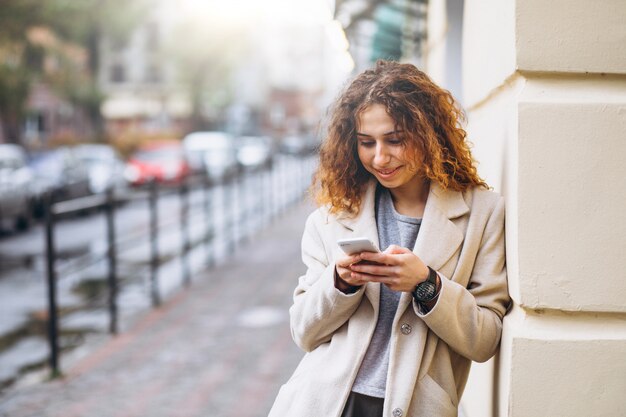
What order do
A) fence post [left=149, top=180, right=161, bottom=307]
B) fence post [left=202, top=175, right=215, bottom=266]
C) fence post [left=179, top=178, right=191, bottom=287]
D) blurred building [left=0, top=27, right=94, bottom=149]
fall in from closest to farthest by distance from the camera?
fence post [left=149, top=180, right=161, bottom=307]
fence post [left=179, top=178, right=191, bottom=287]
fence post [left=202, top=175, right=215, bottom=266]
blurred building [left=0, top=27, right=94, bottom=149]

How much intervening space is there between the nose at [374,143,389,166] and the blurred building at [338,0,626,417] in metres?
0.34

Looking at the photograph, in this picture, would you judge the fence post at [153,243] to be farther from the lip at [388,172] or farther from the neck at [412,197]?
the lip at [388,172]

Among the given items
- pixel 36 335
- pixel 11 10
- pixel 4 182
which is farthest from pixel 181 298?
pixel 11 10

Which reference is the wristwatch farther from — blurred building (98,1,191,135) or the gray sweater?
blurred building (98,1,191,135)

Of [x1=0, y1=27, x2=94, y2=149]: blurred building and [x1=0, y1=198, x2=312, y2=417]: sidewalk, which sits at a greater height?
[x1=0, y1=27, x2=94, y2=149]: blurred building

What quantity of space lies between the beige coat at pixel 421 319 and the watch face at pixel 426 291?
0.04m

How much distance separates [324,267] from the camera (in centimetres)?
226

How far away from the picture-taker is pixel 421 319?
81.6 inches

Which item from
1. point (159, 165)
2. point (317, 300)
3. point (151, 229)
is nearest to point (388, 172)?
point (317, 300)

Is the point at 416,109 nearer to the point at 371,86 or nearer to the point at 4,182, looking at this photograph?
the point at 371,86

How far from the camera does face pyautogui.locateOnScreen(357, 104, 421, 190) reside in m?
2.10

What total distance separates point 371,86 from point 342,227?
1.32 feet

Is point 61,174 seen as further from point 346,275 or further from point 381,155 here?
point 346,275

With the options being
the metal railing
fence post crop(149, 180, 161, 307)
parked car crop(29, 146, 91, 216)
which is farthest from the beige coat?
parked car crop(29, 146, 91, 216)
